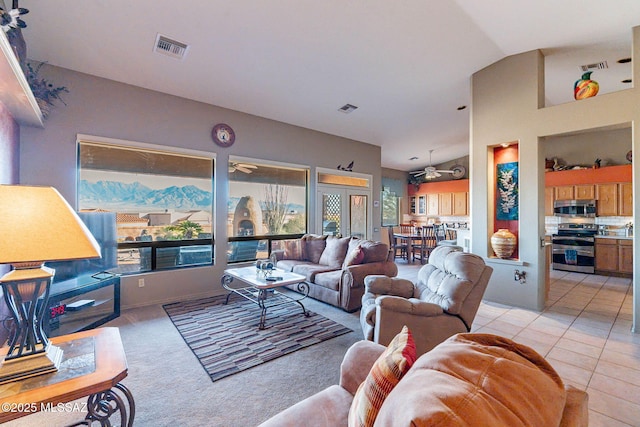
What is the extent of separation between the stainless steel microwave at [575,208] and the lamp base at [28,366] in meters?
8.53

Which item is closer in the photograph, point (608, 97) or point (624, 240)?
point (608, 97)

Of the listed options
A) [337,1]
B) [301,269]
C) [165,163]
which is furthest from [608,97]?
[165,163]

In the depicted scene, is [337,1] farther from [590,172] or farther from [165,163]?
[590,172]

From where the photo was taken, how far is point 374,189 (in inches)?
273

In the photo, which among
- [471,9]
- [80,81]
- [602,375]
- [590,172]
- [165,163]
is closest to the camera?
[602,375]

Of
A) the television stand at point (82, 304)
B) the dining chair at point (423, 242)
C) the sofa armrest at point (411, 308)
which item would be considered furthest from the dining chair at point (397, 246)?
the television stand at point (82, 304)

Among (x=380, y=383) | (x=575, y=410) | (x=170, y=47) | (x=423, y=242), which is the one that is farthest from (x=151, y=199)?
(x=423, y=242)

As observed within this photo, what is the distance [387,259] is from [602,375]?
2.31 meters

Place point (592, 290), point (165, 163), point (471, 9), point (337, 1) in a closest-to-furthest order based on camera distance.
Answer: point (337, 1) < point (471, 9) < point (165, 163) < point (592, 290)

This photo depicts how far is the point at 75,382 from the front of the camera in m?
1.20

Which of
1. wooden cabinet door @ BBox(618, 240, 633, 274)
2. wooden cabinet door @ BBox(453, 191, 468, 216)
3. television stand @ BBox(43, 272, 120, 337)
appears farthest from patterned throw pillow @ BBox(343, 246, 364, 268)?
wooden cabinet door @ BBox(453, 191, 468, 216)

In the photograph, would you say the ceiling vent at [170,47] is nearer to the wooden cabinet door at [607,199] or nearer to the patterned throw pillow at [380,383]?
the patterned throw pillow at [380,383]

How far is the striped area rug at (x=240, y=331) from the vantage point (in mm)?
2492

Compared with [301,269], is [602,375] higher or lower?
lower
